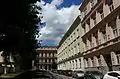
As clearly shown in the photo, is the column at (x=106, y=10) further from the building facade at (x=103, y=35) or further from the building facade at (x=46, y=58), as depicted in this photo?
the building facade at (x=46, y=58)

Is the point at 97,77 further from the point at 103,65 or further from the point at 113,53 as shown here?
the point at 103,65

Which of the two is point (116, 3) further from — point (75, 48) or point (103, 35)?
point (75, 48)

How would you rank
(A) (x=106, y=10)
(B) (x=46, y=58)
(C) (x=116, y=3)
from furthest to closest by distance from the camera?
(B) (x=46, y=58) → (A) (x=106, y=10) → (C) (x=116, y=3)

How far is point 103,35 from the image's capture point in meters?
33.8

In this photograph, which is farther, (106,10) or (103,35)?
(103,35)

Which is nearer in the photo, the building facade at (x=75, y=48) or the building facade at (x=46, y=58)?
the building facade at (x=75, y=48)

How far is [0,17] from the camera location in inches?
509

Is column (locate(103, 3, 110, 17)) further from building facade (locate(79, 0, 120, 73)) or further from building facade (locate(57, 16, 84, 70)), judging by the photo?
building facade (locate(57, 16, 84, 70))

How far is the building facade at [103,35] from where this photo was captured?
28.2 meters

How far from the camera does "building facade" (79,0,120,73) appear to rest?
92.5 feet

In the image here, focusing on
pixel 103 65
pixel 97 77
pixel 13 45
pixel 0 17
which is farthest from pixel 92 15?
pixel 0 17

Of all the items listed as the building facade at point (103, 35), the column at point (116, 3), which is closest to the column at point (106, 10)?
the building facade at point (103, 35)

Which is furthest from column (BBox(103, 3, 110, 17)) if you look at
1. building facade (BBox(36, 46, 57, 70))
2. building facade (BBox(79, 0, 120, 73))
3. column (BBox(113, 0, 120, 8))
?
building facade (BBox(36, 46, 57, 70))

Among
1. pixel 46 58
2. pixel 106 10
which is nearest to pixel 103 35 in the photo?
pixel 106 10
